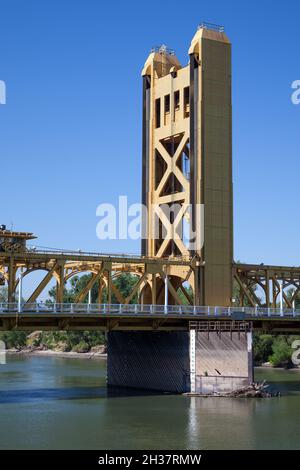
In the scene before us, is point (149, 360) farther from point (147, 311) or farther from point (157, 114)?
point (157, 114)

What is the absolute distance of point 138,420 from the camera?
53.0 metres

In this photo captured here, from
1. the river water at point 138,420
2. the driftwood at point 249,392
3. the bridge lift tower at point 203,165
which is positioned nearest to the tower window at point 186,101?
the bridge lift tower at point 203,165

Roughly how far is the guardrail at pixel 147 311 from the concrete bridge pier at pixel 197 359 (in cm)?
202

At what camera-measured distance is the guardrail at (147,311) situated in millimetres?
61219

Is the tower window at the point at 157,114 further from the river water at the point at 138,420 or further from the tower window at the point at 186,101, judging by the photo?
the river water at the point at 138,420

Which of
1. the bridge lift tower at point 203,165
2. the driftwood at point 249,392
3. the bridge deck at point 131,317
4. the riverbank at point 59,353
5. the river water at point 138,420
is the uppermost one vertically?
the bridge lift tower at point 203,165

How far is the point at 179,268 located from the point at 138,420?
2554 cm

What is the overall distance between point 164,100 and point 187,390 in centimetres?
3125

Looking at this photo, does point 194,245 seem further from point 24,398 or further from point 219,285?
point 24,398

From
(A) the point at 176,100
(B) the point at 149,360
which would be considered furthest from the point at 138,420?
(A) the point at 176,100

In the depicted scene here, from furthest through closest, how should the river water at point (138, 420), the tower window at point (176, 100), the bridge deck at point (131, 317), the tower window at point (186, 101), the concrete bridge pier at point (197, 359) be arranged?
the tower window at point (176, 100) → the tower window at point (186, 101) → the concrete bridge pier at point (197, 359) → the bridge deck at point (131, 317) → the river water at point (138, 420)

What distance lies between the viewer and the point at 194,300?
7619cm
